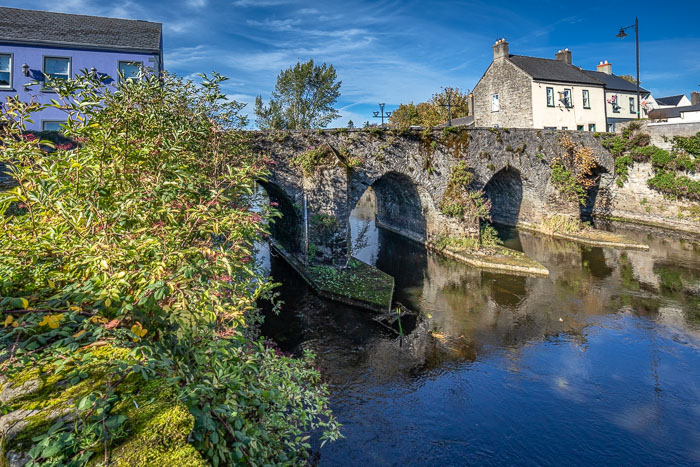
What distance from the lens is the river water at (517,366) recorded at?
6922 mm

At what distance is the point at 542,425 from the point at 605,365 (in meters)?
3.12

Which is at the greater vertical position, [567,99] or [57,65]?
[567,99]

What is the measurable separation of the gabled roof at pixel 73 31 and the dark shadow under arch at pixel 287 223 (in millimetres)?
9466

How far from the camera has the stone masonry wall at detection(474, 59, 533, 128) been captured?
1110 inches

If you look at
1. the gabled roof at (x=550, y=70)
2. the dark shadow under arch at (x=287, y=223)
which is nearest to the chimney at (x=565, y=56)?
the gabled roof at (x=550, y=70)

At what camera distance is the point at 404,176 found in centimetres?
1870

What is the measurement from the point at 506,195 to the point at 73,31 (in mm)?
24323

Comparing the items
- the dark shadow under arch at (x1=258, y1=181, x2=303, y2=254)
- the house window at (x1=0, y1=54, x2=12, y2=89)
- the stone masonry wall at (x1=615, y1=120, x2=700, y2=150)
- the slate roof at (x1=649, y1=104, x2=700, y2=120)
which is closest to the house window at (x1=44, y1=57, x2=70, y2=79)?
the house window at (x1=0, y1=54, x2=12, y2=89)

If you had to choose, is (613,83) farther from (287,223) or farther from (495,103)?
(287,223)

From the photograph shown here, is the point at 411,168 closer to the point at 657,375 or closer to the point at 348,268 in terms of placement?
the point at 348,268

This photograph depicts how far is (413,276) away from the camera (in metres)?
16.8

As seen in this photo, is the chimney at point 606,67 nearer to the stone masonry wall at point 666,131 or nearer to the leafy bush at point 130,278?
the stone masonry wall at point 666,131

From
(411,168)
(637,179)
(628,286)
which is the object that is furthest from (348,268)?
(637,179)

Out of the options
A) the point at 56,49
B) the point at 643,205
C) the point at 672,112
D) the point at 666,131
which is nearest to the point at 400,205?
the point at 643,205
